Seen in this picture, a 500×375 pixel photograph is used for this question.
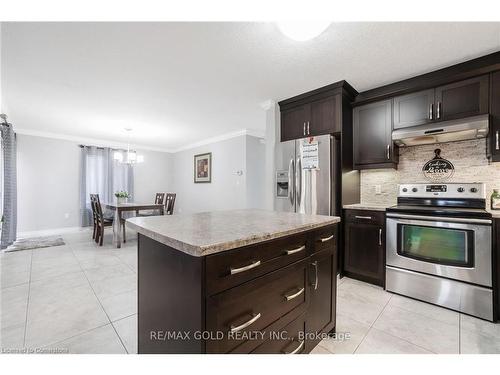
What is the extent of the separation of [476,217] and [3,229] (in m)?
6.48

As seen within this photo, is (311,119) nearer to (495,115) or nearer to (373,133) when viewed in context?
(373,133)

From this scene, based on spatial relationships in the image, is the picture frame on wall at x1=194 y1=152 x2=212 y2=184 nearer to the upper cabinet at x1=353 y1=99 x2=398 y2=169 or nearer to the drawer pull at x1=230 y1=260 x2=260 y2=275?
the upper cabinet at x1=353 y1=99 x2=398 y2=169

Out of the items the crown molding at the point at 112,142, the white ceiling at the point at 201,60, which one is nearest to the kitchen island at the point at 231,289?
the white ceiling at the point at 201,60

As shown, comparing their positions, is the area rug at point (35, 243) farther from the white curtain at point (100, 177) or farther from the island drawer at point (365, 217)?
the island drawer at point (365, 217)

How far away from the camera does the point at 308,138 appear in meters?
2.84

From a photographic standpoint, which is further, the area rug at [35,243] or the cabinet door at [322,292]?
the area rug at [35,243]

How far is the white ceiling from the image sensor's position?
177 centimetres

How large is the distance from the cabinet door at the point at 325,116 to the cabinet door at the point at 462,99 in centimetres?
99

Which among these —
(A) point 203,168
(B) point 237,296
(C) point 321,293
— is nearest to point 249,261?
(B) point 237,296

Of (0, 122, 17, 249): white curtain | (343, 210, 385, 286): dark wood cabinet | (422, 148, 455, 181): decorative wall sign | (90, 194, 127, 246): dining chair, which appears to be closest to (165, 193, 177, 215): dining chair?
(90, 194, 127, 246): dining chair

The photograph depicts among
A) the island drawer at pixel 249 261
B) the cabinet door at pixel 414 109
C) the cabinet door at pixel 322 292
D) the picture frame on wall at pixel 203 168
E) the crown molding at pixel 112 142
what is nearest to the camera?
the island drawer at pixel 249 261

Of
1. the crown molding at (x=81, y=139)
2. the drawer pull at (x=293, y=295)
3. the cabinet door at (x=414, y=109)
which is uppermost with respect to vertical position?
the crown molding at (x=81, y=139)

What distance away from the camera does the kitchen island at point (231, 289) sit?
84 centimetres

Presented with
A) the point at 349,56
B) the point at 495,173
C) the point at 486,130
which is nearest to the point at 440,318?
the point at 495,173
